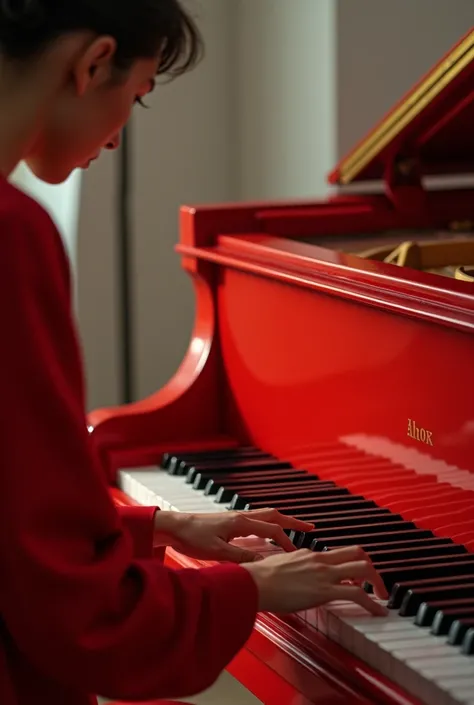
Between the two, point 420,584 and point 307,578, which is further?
point 420,584

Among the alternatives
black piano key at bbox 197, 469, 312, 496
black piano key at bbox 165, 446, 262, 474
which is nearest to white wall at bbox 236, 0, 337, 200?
black piano key at bbox 165, 446, 262, 474

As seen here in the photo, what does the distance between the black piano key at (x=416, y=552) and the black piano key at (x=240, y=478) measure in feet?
1.28

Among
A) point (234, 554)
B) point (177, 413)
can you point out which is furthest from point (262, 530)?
point (177, 413)

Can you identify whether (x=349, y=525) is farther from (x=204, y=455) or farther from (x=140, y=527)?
(x=204, y=455)

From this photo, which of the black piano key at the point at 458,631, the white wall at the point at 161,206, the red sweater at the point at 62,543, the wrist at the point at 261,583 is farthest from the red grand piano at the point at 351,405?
the white wall at the point at 161,206

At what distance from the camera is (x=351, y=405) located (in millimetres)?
1857

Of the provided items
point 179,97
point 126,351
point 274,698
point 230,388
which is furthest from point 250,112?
point 274,698

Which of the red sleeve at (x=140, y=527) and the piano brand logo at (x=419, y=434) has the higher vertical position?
the piano brand logo at (x=419, y=434)

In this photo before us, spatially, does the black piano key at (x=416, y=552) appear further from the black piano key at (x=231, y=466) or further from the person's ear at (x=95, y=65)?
the person's ear at (x=95, y=65)

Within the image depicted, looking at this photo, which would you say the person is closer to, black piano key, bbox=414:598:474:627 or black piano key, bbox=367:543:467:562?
black piano key, bbox=414:598:474:627

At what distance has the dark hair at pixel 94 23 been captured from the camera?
3.75 ft

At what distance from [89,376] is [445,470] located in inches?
86.2

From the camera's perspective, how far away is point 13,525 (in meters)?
1.11

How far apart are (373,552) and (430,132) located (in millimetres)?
1014
